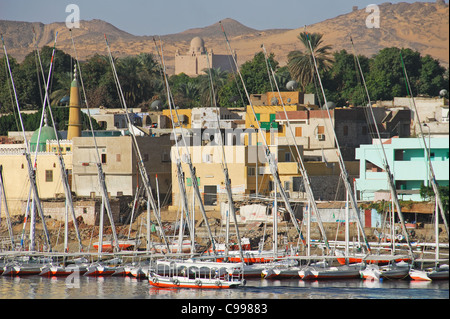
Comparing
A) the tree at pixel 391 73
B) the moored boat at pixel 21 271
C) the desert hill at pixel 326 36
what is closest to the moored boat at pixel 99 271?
the moored boat at pixel 21 271

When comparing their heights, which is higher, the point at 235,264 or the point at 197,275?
the point at 235,264

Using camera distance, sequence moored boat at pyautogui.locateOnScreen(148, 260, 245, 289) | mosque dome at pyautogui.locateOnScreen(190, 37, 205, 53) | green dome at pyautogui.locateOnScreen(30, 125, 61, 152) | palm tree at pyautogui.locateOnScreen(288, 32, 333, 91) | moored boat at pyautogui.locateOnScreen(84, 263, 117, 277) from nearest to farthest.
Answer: moored boat at pyautogui.locateOnScreen(148, 260, 245, 289) < moored boat at pyautogui.locateOnScreen(84, 263, 117, 277) < green dome at pyautogui.locateOnScreen(30, 125, 61, 152) < palm tree at pyautogui.locateOnScreen(288, 32, 333, 91) < mosque dome at pyautogui.locateOnScreen(190, 37, 205, 53)

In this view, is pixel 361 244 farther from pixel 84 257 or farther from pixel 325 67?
pixel 325 67

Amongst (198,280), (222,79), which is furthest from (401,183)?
(222,79)

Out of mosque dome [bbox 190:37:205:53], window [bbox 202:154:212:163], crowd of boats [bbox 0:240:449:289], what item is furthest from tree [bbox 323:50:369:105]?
mosque dome [bbox 190:37:205:53]

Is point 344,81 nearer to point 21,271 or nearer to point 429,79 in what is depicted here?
point 429,79

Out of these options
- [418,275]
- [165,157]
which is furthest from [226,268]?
[165,157]

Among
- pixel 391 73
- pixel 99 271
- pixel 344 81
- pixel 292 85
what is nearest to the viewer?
pixel 99 271

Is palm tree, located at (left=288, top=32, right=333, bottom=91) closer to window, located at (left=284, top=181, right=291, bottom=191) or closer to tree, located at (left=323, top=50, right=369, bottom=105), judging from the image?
tree, located at (left=323, top=50, right=369, bottom=105)

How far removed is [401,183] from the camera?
50.4 m

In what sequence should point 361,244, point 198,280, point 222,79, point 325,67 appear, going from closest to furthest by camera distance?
point 198,280
point 361,244
point 325,67
point 222,79

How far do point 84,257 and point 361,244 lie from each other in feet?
45.3

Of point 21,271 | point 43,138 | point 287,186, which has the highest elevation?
point 43,138

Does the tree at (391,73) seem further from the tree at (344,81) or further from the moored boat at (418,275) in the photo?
the moored boat at (418,275)
